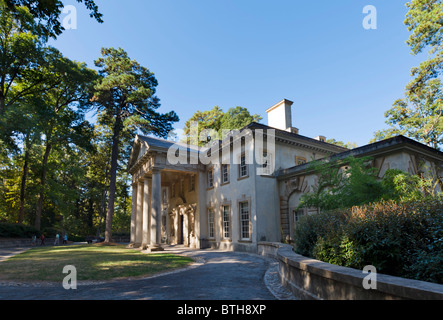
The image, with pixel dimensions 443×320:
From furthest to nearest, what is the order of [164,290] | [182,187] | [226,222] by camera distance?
[182,187] < [226,222] < [164,290]

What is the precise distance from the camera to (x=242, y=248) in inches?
701

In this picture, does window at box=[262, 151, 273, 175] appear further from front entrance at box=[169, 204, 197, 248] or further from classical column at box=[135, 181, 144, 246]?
classical column at box=[135, 181, 144, 246]

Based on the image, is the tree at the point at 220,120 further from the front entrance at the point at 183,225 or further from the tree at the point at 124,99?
the front entrance at the point at 183,225

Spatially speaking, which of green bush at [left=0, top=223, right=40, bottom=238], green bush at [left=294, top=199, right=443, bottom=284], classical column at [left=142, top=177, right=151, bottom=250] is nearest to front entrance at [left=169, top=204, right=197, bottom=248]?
classical column at [left=142, top=177, right=151, bottom=250]

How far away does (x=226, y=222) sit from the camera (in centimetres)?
2025

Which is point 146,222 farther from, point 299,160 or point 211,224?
point 299,160

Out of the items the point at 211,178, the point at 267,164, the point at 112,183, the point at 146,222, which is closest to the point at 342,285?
the point at 267,164

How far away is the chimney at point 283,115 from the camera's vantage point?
21656mm

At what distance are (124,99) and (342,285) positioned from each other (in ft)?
97.4

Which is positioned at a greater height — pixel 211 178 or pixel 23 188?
pixel 23 188

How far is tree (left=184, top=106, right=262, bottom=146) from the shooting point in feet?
136
